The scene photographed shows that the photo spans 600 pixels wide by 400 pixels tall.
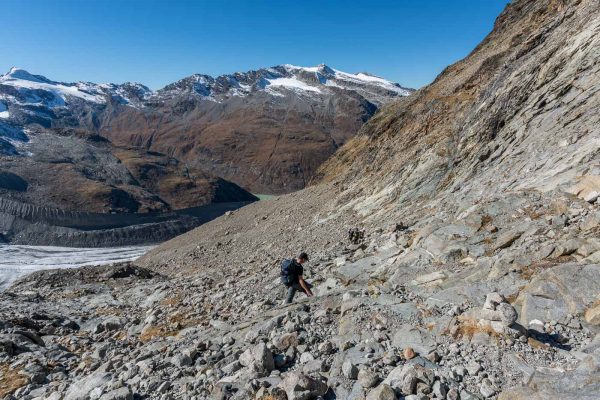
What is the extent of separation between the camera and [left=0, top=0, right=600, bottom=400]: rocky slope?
6.42 metres

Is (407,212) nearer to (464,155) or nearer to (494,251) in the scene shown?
(464,155)

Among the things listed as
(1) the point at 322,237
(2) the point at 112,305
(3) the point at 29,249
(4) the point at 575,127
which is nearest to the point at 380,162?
(1) the point at 322,237

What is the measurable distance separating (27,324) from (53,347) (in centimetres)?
396

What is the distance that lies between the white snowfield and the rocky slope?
54421 millimetres

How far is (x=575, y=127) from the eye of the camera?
1427 cm

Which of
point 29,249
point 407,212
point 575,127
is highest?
point 575,127

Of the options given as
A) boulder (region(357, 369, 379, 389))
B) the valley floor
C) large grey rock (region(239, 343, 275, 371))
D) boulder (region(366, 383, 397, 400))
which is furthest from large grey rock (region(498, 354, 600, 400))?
large grey rock (region(239, 343, 275, 371))

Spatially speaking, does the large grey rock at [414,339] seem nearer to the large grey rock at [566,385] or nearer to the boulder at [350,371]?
the boulder at [350,371]

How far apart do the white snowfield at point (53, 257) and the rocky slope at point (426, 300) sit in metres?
54.4

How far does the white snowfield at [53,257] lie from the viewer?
231 ft

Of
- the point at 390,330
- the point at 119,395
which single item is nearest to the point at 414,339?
the point at 390,330

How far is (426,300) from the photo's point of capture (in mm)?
9203

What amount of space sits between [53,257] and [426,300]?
88821 millimetres

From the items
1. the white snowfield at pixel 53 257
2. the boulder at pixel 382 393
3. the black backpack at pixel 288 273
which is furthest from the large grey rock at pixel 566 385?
the white snowfield at pixel 53 257
